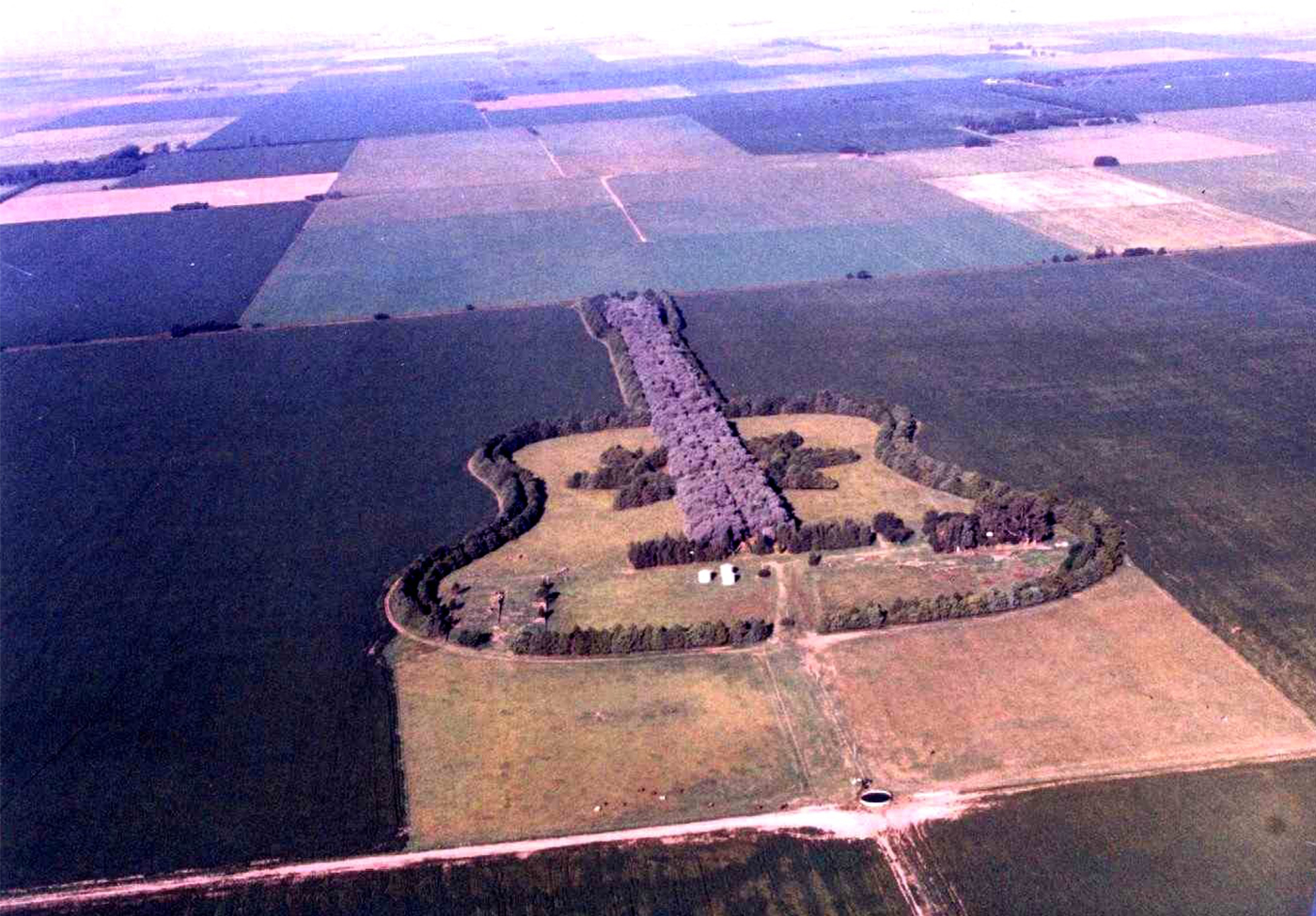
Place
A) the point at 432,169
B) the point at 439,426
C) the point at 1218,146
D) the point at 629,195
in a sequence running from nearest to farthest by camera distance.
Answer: the point at 439,426 → the point at 629,195 → the point at 1218,146 → the point at 432,169

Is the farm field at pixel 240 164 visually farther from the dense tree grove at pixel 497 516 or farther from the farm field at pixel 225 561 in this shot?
the dense tree grove at pixel 497 516

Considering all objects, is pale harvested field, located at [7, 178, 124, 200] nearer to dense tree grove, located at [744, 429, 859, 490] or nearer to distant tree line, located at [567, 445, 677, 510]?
distant tree line, located at [567, 445, 677, 510]

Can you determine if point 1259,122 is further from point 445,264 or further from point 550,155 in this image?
point 445,264

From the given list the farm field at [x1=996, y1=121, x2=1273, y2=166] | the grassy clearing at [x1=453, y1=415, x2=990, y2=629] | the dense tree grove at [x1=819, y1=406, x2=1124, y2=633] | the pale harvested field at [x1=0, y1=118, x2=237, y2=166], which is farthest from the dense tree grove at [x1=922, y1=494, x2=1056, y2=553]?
the pale harvested field at [x1=0, y1=118, x2=237, y2=166]

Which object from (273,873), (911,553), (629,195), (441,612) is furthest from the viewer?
(629,195)

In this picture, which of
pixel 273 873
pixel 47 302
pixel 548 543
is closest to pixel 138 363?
pixel 47 302

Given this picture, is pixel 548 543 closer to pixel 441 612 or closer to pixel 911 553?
pixel 441 612

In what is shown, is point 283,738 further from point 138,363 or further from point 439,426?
point 138,363

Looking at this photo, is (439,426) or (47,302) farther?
(47,302)
